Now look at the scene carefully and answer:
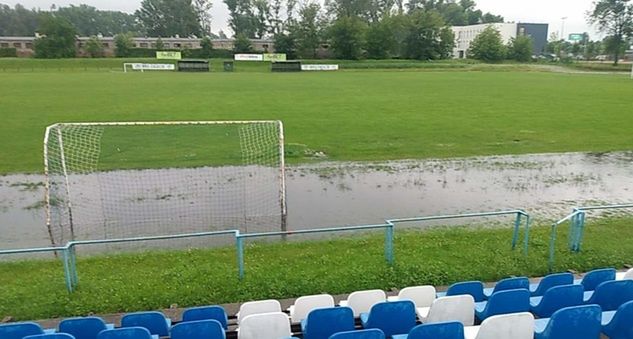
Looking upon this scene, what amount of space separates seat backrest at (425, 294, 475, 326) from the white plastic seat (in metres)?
0.53

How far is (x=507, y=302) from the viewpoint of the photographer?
574 cm

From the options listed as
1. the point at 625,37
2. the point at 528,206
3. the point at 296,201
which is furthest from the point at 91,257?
the point at 625,37

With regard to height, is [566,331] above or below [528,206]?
above

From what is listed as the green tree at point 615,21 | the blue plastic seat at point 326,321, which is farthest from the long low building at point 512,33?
the blue plastic seat at point 326,321

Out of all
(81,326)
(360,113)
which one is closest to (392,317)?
(81,326)

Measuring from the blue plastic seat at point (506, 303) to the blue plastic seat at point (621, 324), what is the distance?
827 mm

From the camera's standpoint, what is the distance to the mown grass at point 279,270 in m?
7.81

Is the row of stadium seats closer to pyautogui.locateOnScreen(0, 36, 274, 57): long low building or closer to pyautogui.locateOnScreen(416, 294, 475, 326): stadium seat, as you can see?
pyautogui.locateOnScreen(416, 294, 475, 326): stadium seat

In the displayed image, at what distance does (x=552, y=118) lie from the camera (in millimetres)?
26062

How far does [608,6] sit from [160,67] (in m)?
78.9

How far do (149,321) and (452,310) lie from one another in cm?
334

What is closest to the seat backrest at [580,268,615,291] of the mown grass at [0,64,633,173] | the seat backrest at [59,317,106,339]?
the seat backrest at [59,317,106,339]

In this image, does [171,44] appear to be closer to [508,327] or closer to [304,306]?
[304,306]

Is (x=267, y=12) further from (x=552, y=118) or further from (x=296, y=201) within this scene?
(x=296, y=201)
